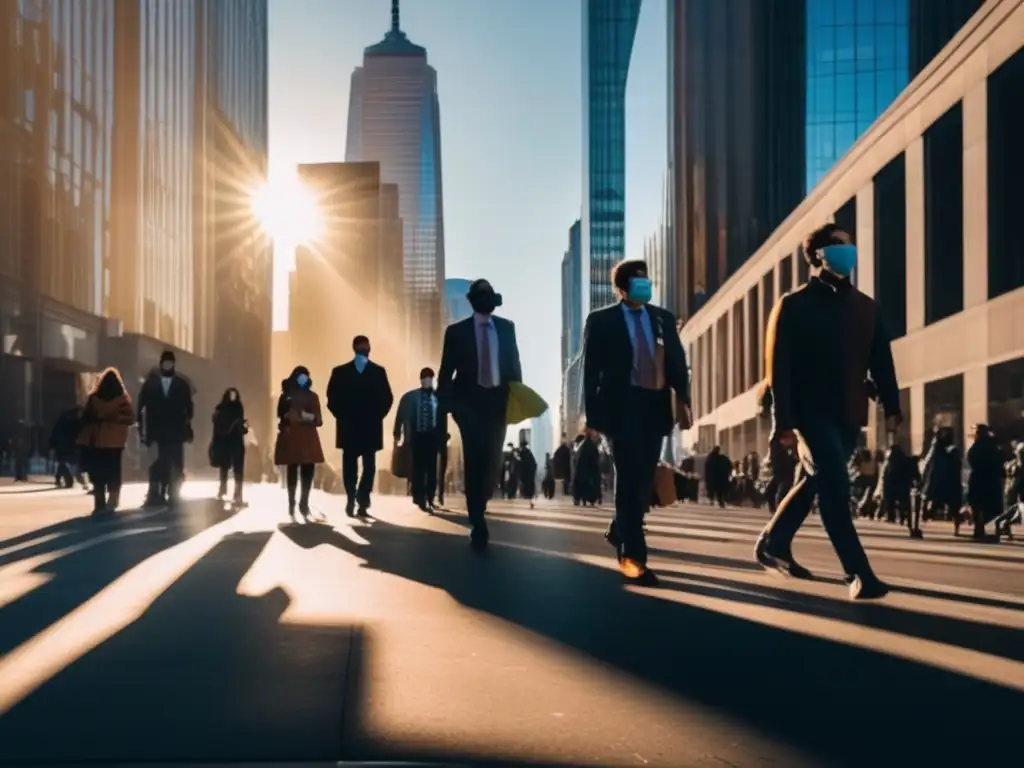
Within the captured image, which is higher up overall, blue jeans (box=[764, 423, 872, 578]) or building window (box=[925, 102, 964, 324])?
building window (box=[925, 102, 964, 324])

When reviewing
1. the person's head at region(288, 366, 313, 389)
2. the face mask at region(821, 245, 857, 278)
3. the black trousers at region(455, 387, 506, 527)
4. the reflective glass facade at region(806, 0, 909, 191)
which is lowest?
the black trousers at region(455, 387, 506, 527)

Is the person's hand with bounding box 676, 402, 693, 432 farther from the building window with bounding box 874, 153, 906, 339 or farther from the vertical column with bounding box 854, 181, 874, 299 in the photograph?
the vertical column with bounding box 854, 181, 874, 299

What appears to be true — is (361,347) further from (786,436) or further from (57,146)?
(57,146)

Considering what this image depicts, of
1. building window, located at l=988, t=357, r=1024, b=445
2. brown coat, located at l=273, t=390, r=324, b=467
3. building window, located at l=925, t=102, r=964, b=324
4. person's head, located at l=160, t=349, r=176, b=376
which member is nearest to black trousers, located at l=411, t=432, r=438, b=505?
brown coat, located at l=273, t=390, r=324, b=467

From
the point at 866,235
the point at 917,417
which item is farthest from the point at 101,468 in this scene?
the point at 866,235

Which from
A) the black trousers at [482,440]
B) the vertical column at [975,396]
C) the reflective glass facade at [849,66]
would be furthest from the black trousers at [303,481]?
the reflective glass facade at [849,66]

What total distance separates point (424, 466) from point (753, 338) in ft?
134

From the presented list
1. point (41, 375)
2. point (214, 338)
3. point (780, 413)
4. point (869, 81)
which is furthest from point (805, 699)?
point (214, 338)

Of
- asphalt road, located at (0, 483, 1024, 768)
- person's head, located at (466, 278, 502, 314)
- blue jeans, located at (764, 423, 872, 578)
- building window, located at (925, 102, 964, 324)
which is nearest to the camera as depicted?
asphalt road, located at (0, 483, 1024, 768)

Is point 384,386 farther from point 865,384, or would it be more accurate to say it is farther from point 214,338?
point 214,338

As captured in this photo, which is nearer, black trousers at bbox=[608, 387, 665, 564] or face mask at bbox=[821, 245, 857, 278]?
face mask at bbox=[821, 245, 857, 278]

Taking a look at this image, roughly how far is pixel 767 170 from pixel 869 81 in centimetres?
767

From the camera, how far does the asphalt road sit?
12.6ft

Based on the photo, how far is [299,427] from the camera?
15.6m
